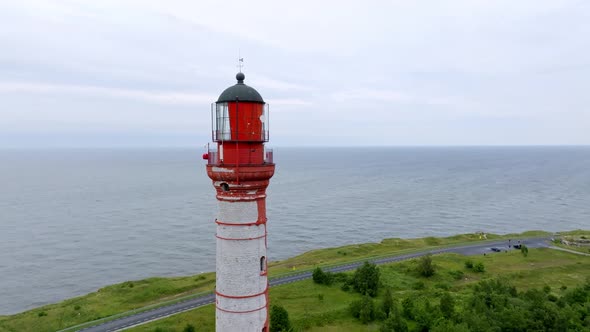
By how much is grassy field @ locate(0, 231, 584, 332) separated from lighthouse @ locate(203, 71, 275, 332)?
2710 centimetres

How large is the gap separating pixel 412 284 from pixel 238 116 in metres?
41.9

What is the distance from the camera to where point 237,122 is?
1287cm

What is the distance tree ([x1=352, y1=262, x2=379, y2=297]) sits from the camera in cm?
4394

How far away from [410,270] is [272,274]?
1841 centimetres

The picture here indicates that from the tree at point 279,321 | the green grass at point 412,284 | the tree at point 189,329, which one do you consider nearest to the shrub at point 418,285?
the green grass at point 412,284

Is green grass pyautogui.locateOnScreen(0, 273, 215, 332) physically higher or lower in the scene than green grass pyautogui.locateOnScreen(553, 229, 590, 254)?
lower

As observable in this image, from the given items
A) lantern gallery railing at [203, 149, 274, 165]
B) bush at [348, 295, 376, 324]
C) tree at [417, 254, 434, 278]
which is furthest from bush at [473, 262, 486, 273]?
lantern gallery railing at [203, 149, 274, 165]

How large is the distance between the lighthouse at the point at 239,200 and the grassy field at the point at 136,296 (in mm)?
27098

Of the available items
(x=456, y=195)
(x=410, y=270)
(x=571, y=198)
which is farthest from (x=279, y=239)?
(x=571, y=198)

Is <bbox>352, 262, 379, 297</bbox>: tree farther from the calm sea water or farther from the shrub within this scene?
the calm sea water

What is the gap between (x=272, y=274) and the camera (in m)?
54.0

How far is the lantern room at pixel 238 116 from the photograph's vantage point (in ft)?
42.1

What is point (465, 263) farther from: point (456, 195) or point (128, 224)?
point (456, 195)

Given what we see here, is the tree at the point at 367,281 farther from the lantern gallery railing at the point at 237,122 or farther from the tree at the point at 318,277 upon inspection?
the lantern gallery railing at the point at 237,122
